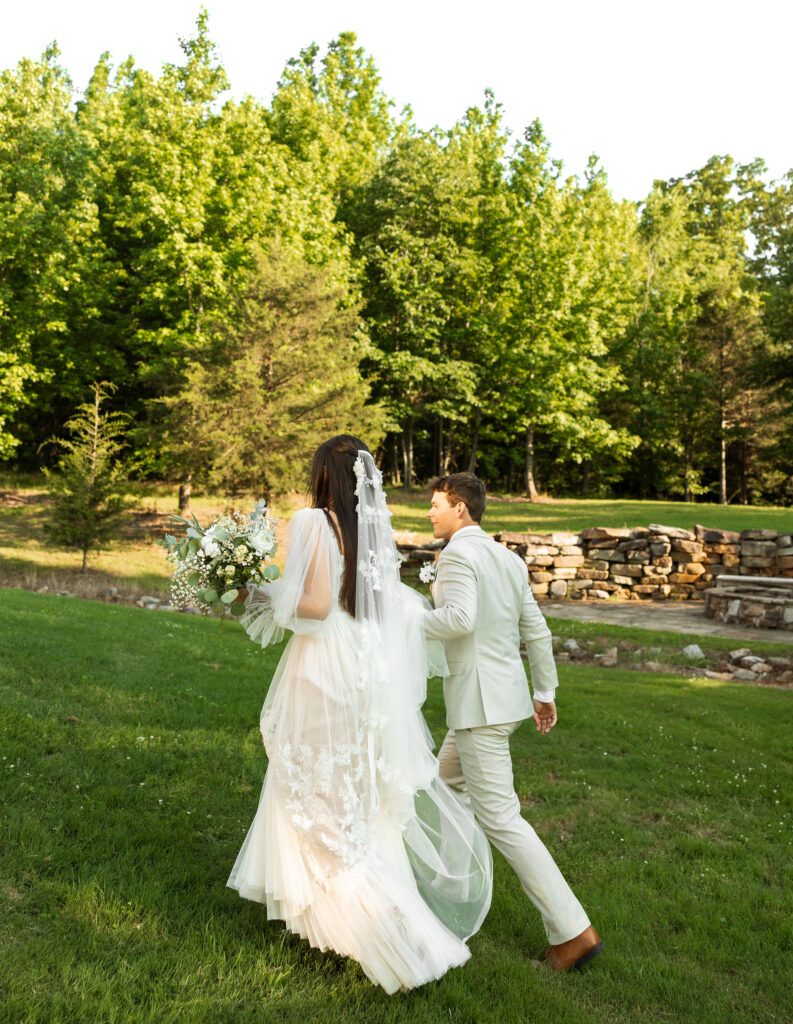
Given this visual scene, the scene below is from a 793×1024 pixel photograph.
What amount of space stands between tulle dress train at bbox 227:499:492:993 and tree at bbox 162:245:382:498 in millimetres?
16571

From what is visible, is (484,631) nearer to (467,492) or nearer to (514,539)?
(467,492)

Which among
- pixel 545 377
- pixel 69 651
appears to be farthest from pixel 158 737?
pixel 545 377

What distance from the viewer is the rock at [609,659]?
11.3 metres

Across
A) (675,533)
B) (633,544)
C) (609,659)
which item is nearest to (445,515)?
(609,659)

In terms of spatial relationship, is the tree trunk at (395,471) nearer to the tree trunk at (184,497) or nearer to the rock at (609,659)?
the tree trunk at (184,497)

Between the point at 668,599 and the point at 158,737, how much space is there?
14.6 metres

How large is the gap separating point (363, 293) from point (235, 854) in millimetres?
30073

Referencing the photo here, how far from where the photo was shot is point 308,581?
3.36m

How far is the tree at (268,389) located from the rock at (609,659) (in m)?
10.9

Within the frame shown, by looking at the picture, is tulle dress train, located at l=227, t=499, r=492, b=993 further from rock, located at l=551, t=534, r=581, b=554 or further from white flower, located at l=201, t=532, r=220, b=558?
rock, located at l=551, t=534, r=581, b=554

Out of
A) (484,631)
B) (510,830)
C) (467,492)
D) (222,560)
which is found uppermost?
(467,492)

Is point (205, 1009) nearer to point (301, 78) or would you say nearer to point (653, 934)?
point (653, 934)

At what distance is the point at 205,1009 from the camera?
288 centimetres

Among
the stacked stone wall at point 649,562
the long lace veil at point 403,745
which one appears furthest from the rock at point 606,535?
the long lace veil at point 403,745
